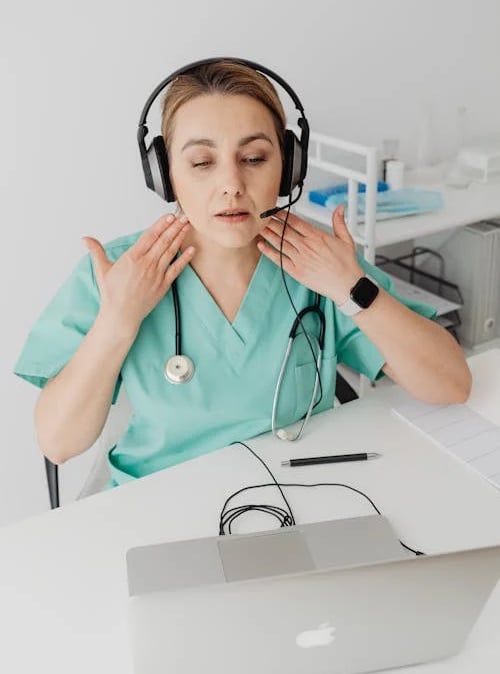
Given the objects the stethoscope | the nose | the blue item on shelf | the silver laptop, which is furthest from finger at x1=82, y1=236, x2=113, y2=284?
the blue item on shelf

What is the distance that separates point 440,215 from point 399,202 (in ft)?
0.42

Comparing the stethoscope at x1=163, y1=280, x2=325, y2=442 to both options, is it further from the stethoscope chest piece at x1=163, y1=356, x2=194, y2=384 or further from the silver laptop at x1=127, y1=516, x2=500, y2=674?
the silver laptop at x1=127, y1=516, x2=500, y2=674

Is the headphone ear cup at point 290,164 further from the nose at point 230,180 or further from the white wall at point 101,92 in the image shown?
the white wall at point 101,92

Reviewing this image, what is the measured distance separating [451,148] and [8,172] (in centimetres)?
158

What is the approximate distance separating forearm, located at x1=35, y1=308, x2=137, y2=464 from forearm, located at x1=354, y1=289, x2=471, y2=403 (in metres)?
0.41

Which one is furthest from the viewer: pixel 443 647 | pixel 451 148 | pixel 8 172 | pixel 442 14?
pixel 451 148

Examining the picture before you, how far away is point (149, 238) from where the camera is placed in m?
→ 1.17

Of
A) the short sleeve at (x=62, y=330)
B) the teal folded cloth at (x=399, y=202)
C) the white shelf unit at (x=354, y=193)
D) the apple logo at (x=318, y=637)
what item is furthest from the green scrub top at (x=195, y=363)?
the teal folded cloth at (x=399, y=202)

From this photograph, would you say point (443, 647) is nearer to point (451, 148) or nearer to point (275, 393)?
point (275, 393)

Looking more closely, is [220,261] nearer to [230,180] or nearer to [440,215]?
[230,180]

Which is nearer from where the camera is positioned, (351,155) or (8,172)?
(8,172)

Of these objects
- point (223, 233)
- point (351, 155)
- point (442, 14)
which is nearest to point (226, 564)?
point (223, 233)

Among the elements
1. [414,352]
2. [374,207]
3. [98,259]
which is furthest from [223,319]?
[374,207]

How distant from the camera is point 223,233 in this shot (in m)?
1.13
